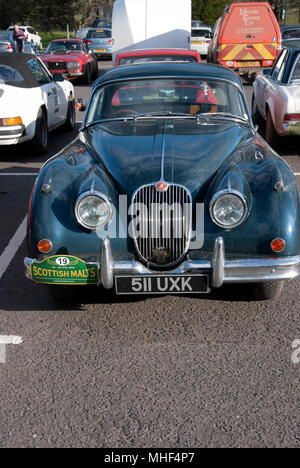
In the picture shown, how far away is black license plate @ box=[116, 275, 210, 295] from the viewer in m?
3.75

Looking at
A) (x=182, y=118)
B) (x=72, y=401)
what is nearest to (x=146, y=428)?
(x=72, y=401)

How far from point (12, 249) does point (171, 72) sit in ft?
7.46

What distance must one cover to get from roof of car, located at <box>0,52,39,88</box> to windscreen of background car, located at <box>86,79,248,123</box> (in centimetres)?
399

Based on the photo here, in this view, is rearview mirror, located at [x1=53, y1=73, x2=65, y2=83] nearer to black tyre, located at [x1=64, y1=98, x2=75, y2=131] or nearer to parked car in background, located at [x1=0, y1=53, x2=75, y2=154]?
parked car in background, located at [x1=0, y1=53, x2=75, y2=154]

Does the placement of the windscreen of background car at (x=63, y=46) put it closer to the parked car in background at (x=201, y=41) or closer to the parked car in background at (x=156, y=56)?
the parked car in background at (x=201, y=41)

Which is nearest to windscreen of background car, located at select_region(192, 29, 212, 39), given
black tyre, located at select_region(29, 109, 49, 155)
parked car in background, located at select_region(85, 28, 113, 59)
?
parked car in background, located at select_region(85, 28, 113, 59)

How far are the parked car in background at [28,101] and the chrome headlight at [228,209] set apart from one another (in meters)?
5.51

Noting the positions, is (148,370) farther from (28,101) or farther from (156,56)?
(156,56)

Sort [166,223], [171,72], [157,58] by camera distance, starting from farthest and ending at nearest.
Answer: [157,58], [171,72], [166,223]

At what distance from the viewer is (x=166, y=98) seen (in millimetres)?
5434

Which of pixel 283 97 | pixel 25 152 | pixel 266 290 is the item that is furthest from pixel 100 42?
pixel 266 290

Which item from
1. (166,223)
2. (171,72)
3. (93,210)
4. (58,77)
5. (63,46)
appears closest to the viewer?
(166,223)

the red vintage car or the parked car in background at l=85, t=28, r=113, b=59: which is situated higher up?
the red vintage car

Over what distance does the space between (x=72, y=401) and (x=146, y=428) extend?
48 centimetres
